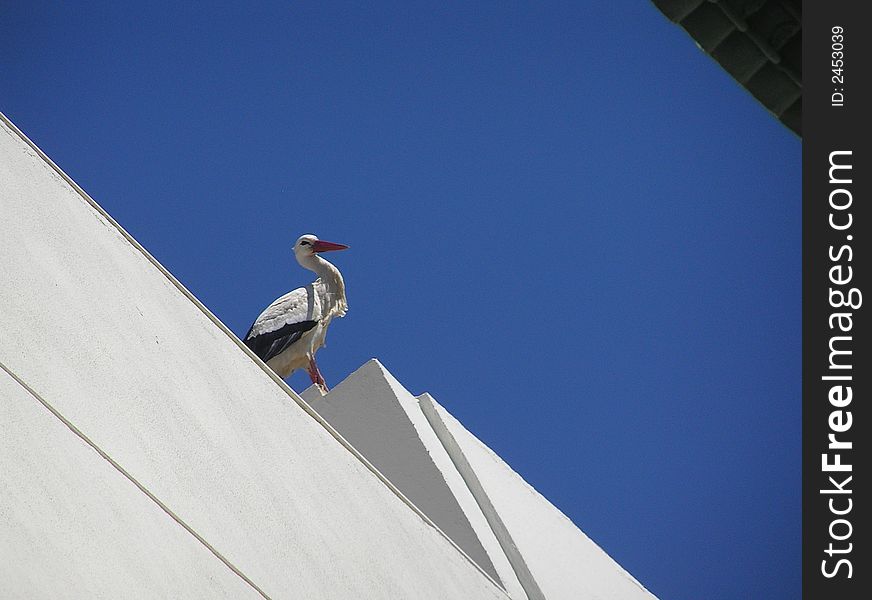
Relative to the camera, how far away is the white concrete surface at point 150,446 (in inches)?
103

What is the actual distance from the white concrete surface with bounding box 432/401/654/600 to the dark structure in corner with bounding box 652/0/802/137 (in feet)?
9.87

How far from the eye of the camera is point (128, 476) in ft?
10.1

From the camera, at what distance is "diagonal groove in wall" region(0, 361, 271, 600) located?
287 cm

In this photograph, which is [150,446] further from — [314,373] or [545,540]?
[314,373]

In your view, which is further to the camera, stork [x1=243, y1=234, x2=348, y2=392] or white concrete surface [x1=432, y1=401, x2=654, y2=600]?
stork [x1=243, y1=234, x2=348, y2=392]

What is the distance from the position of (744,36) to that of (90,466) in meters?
3.42

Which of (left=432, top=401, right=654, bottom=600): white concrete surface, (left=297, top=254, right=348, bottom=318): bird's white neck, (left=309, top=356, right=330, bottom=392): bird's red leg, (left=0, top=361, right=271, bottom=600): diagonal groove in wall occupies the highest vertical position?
(left=297, top=254, right=348, bottom=318): bird's white neck

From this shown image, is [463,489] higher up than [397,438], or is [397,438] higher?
[397,438]

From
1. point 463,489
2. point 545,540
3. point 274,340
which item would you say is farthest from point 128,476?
point 274,340

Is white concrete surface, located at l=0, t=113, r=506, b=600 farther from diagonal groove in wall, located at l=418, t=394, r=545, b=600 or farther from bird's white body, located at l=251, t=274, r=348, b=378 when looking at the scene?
bird's white body, located at l=251, t=274, r=348, b=378

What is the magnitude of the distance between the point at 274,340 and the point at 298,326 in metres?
0.31

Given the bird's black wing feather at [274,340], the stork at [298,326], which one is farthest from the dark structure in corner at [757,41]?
the bird's black wing feather at [274,340]

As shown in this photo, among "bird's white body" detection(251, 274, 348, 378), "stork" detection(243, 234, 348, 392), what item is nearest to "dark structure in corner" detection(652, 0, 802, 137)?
"stork" detection(243, 234, 348, 392)

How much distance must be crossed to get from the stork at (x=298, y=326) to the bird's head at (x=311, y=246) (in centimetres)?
37
